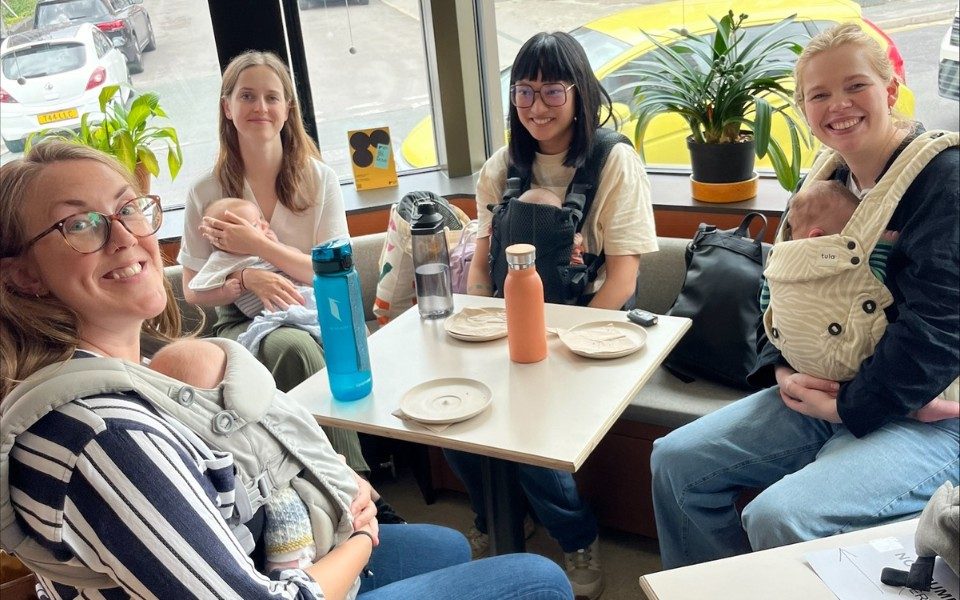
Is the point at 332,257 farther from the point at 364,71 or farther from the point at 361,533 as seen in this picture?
the point at 364,71

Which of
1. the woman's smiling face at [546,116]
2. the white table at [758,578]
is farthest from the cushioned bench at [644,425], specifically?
the white table at [758,578]

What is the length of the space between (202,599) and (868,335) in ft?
4.21

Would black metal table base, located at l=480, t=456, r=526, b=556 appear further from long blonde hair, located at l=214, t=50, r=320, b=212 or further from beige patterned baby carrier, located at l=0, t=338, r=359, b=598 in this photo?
long blonde hair, located at l=214, t=50, r=320, b=212

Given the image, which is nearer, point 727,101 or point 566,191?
point 566,191

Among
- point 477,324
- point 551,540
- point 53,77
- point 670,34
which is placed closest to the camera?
point 477,324

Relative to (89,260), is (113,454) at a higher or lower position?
lower

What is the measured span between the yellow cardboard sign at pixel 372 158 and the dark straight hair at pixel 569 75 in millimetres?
1306

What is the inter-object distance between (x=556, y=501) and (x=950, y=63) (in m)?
1.86

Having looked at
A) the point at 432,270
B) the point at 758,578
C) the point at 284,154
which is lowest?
the point at 758,578

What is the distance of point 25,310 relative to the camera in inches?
45.3

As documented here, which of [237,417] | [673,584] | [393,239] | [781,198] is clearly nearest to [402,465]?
[393,239]

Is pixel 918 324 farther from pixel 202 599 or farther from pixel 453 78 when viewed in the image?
pixel 453 78

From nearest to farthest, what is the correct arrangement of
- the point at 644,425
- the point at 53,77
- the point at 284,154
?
the point at 644,425, the point at 284,154, the point at 53,77

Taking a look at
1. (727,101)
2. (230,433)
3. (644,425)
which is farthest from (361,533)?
(727,101)
